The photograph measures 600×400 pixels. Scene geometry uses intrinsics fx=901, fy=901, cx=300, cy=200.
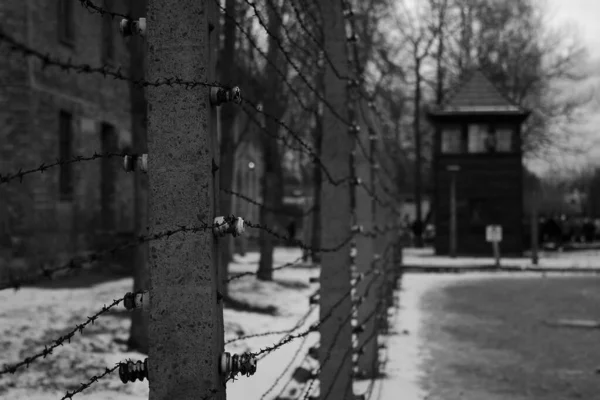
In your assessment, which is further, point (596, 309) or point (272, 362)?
point (596, 309)

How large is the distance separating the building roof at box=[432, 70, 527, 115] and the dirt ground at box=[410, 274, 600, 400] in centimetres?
1785

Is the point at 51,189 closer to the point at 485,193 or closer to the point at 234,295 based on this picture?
the point at 234,295

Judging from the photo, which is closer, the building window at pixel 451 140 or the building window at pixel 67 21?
the building window at pixel 67 21

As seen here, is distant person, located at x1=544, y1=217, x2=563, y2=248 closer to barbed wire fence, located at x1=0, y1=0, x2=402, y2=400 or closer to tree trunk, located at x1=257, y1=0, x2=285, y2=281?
tree trunk, located at x1=257, y1=0, x2=285, y2=281

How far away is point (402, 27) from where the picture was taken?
42281mm

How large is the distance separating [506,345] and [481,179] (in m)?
26.1

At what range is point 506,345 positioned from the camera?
997cm

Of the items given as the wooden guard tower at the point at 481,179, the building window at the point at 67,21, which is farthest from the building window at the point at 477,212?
the building window at the point at 67,21

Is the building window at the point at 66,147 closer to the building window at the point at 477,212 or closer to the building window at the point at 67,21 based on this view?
the building window at the point at 67,21

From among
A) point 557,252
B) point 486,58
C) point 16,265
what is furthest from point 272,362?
point 486,58

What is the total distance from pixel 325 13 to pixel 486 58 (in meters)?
40.6

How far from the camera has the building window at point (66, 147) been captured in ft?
→ 58.7

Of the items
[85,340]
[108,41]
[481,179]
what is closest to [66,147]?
[108,41]

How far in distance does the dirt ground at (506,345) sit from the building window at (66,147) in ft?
23.6
